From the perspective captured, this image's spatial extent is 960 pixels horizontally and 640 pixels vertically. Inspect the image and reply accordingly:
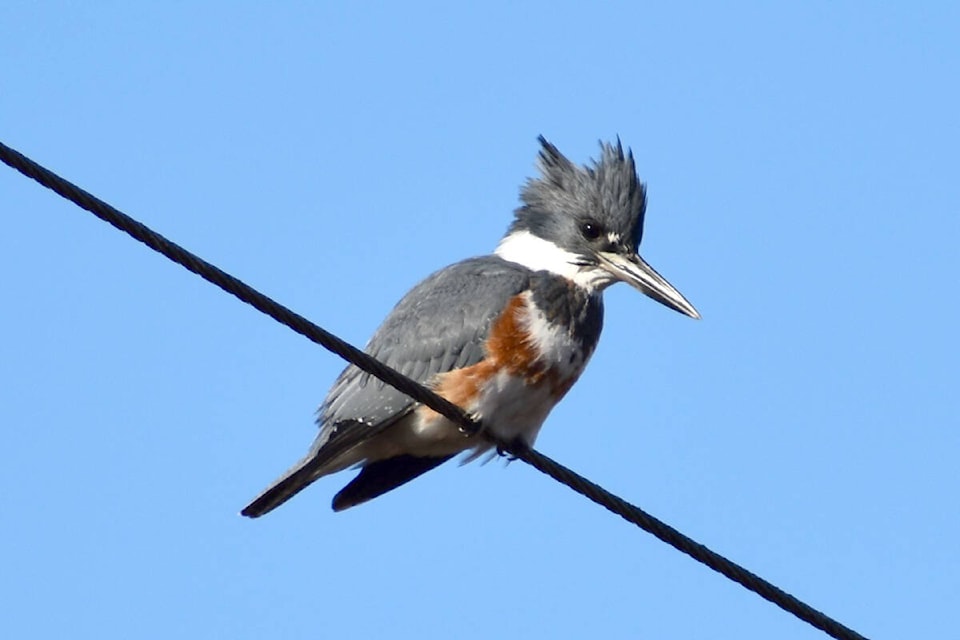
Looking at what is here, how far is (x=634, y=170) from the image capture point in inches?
246

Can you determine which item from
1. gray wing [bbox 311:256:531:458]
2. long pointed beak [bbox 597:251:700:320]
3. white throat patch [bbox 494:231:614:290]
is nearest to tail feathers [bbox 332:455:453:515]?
gray wing [bbox 311:256:531:458]

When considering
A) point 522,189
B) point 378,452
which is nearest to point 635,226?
point 522,189

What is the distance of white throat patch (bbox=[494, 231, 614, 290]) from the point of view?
19.3ft

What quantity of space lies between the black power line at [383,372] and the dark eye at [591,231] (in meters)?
1.78

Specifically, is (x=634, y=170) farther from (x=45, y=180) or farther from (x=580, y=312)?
(x=45, y=180)

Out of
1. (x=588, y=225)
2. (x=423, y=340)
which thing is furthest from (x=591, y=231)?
(x=423, y=340)

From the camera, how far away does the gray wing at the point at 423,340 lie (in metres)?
5.35

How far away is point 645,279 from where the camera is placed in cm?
589

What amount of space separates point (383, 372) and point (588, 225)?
2590mm

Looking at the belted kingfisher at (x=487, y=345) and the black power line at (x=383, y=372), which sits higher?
the belted kingfisher at (x=487, y=345)

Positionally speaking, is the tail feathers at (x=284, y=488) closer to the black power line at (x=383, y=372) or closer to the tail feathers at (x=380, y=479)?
the tail feathers at (x=380, y=479)

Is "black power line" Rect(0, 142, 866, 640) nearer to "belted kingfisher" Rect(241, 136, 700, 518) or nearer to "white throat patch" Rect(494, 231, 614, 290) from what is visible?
"belted kingfisher" Rect(241, 136, 700, 518)

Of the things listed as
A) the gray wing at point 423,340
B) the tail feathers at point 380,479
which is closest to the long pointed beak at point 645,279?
the gray wing at point 423,340

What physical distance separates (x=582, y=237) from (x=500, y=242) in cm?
55
